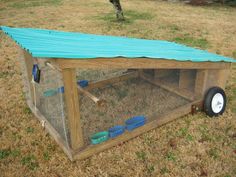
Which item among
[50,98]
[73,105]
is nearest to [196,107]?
[73,105]

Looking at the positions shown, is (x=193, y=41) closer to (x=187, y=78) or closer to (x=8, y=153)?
(x=187, y=78)

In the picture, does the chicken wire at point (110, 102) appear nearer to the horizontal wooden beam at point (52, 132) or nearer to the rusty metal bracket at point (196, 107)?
the horizontal wooden beam at point (52, 132)

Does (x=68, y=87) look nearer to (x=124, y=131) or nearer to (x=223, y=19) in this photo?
(x=124, y=131)

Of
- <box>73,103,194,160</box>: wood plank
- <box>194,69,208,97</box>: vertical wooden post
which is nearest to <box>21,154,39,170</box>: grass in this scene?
<box>73,103,194,160</box>: wood plank

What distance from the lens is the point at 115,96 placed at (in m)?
4.41

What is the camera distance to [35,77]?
320 cm

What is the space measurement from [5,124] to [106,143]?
1.70 m

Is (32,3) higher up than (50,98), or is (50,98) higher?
(32,3)

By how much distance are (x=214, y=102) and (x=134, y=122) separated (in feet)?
4.54

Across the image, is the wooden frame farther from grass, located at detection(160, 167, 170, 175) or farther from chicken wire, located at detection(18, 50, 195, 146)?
grass, located at detection(160, 167, 170, 175)

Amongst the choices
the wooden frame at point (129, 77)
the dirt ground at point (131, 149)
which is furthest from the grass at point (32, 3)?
the wooden frame at point (129, 77)

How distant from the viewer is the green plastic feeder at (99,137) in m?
3.07

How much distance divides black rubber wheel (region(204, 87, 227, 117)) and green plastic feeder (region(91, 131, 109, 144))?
169cm

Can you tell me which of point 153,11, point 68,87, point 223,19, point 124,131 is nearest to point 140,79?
point 124,131
